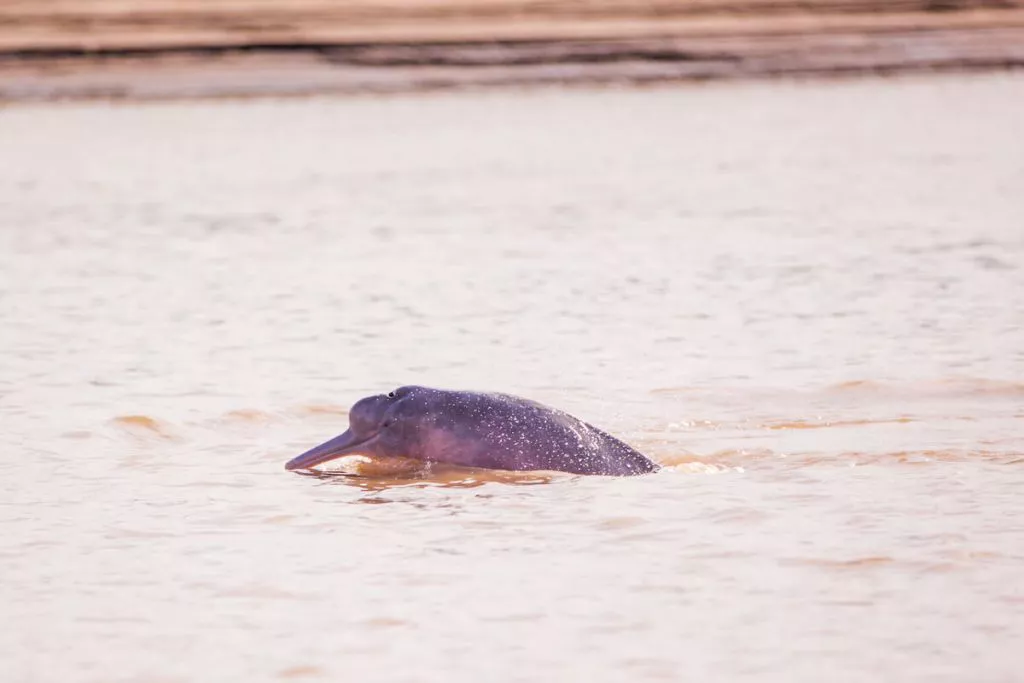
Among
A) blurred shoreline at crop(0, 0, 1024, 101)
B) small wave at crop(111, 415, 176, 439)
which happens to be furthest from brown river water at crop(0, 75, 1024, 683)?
blurred shoreline at crop(0, 0, 1024, 101)

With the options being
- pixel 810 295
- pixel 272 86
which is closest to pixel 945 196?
pixel 810 295

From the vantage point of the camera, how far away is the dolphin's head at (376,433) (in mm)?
6117

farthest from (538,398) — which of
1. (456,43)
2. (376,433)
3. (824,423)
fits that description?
(456,43)

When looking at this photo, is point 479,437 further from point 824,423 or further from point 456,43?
point 456,43

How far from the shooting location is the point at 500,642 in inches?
173

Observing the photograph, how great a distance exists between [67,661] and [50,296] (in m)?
6.52

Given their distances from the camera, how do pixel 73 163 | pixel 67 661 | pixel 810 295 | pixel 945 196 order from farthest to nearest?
pixel 73 163 → pixel 945 196 → pixel 810 295 → pixel 67 661

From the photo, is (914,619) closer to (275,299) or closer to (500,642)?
(500,642)

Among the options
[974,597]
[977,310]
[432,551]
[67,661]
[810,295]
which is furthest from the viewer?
[810,295]

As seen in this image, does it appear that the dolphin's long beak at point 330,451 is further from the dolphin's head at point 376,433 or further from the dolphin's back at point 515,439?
the dolphin's back at point 515,439

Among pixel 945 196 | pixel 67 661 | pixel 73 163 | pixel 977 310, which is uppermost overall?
pixel 73 163

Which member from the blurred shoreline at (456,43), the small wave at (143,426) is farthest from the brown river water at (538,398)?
the blurred shoreline at (456,43)

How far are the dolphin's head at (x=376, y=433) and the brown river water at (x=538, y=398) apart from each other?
9 cm

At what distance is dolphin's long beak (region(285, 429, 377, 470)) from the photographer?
6.14 m
